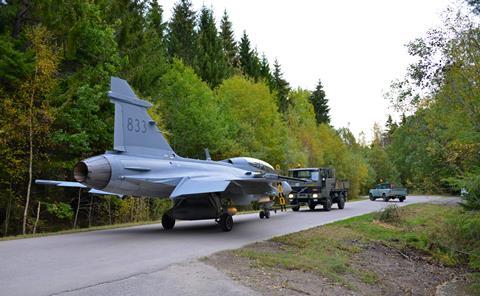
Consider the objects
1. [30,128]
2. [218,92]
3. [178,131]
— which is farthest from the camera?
[218,92]

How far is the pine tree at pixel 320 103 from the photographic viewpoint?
3162 inches

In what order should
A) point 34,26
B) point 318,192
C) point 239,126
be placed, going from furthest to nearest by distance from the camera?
point 239,126 < point 318,192 < point 34,26

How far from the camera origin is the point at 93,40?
2119 cm

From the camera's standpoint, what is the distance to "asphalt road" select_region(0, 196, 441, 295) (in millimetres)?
6648

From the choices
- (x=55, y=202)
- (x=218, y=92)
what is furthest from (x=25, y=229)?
(x=218, y=92)

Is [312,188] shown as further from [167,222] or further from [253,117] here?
[253,117]

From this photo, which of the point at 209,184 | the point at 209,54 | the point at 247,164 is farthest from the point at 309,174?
the point at 209,54

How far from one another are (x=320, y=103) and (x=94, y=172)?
7232cm

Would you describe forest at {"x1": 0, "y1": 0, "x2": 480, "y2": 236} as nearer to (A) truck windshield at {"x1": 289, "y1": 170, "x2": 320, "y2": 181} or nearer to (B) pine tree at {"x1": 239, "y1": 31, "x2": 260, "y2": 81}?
(A) truck windshield at {"x1": 289, "y1": 170, "x2": 320, "y2": 181}

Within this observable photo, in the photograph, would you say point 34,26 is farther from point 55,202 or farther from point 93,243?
point 93,243

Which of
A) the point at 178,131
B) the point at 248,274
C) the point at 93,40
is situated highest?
the point at 93,40

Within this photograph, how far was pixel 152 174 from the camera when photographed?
534 inches

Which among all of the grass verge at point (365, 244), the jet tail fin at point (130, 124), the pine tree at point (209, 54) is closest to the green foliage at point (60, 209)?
the jet tail fin at point (130, 124)

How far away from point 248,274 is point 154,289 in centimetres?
205
